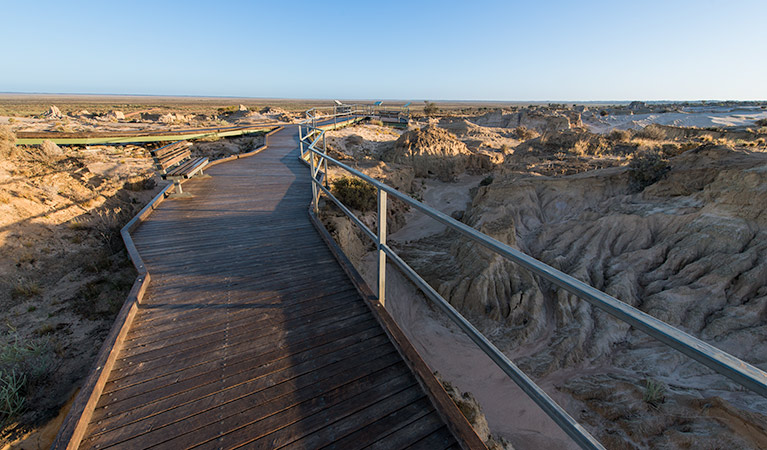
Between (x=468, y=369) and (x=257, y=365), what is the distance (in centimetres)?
611

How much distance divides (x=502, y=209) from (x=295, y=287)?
10479mm

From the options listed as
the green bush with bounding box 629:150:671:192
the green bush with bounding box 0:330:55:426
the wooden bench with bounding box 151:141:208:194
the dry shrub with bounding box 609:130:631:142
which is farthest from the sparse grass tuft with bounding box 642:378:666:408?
the dry shrub with bounding box 609:130:631:142

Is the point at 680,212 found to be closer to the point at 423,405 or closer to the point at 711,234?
the point at 711,234

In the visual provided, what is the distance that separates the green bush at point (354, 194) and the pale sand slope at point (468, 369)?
2138 mm

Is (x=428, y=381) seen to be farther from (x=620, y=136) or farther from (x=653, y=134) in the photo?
(x=653, y=134)

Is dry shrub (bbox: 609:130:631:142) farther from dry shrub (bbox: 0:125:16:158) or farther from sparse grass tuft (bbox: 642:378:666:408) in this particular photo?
dry shrub (bbox: 0:125:16:158)

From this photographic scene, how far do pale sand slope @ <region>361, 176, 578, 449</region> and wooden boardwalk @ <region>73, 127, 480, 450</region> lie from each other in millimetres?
4672

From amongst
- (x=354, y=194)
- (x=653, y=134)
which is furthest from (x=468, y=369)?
(x=653, y=134)

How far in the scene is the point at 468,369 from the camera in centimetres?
743

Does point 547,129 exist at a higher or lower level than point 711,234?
higher

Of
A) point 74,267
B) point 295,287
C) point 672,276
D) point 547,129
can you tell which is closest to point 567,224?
point 672,276

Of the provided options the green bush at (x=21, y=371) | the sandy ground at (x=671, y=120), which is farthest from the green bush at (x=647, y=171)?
the sandy ground at (x=671, y=120)

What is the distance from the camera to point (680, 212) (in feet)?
29.5

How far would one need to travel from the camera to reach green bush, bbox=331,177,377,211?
11500 millimetres
